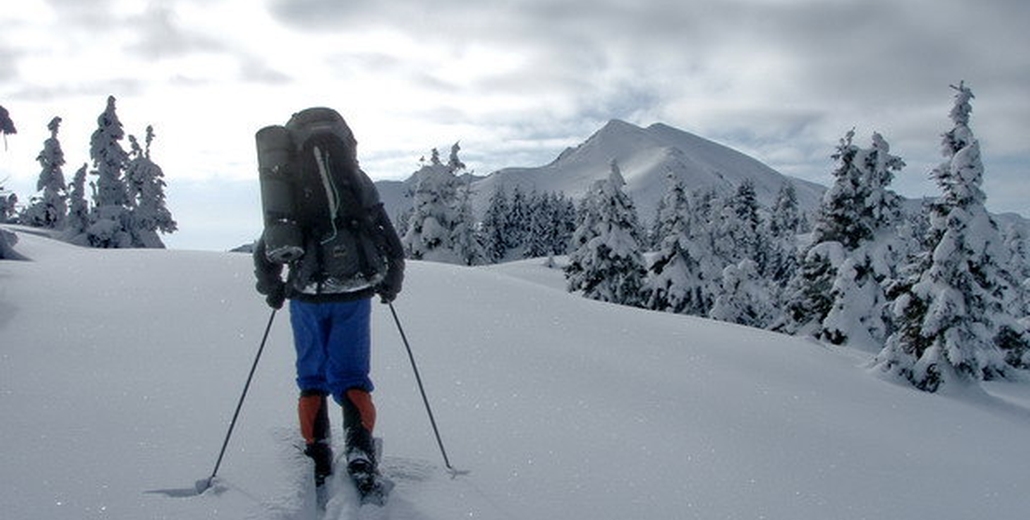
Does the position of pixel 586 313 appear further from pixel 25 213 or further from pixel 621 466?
pixel 25 213

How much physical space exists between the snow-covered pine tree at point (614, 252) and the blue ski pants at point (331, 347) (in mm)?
31693

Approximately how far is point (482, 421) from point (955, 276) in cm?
1612

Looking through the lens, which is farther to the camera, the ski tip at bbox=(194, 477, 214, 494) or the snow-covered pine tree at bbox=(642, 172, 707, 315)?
the snow-covered pine tree at bbox=(642, 172, 707, 315)

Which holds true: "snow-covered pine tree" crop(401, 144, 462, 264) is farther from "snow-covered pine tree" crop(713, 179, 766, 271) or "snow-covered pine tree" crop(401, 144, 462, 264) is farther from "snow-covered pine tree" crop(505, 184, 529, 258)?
"snow-covered pine tree" crop(505, 184, 529, 258)

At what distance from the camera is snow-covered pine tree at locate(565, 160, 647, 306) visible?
35.9 metres

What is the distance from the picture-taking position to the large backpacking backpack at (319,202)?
432 centimetres

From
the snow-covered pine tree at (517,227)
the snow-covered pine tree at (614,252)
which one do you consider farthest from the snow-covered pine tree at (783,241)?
the snow-covered pine tree at (517,227)

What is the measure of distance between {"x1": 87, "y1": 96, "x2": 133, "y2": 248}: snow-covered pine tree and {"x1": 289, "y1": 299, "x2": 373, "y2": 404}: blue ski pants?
43.1 m

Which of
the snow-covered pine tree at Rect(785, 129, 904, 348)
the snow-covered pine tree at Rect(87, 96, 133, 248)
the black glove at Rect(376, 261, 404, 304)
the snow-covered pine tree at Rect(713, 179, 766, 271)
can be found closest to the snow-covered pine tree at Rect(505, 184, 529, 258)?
the snow-covered pine tree at Rect(713, 179, 766, 271)

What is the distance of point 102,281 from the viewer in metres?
9.28

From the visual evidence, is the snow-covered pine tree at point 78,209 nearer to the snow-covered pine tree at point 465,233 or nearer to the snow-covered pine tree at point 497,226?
the snow-covered pine tree at point 465,233

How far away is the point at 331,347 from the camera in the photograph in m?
4.36

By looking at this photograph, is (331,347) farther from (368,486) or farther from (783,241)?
(783,241)

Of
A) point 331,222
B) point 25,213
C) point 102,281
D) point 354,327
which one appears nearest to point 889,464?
point 354,327
